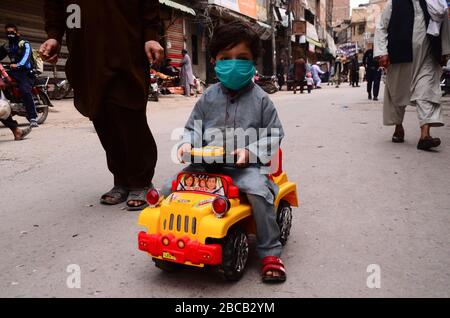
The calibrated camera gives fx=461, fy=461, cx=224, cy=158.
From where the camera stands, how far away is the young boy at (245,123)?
7.16 ft

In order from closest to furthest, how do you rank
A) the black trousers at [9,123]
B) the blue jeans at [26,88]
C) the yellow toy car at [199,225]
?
the yellow toy car at [199,225], the black trousers at [9,123], the blue jeans at [26,88]

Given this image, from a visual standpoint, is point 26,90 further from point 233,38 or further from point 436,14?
point 233,38

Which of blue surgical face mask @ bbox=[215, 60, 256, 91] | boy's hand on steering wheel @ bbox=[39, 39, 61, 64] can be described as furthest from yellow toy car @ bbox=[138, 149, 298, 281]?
boy's hand on steering wheel @ bbox=[39, 39, 61, 64]

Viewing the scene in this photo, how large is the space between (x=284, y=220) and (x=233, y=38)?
1.02m

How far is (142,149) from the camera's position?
3438mm

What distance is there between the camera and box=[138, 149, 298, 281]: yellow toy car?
1982 millimetres

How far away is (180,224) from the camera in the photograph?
6.77ft

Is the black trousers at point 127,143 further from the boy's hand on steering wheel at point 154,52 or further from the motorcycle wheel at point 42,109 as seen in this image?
the motorcycle wheel at point 42,109

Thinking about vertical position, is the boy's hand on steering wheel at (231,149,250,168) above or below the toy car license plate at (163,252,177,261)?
above

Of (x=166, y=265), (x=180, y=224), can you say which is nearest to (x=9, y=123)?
(x=166, y=265)

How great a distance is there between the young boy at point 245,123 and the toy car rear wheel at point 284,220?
0.65 feet

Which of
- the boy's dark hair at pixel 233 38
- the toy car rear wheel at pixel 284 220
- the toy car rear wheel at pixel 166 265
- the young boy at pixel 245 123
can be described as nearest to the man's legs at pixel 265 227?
the young boy at pixel 245 123

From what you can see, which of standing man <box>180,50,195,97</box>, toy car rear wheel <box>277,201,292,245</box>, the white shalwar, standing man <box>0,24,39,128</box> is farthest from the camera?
standing man <box>180,50,195,97</box>

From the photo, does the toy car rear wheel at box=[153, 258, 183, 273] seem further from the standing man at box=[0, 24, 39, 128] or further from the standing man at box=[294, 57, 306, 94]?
the standing man at box=[294, 57, 306, 94]
